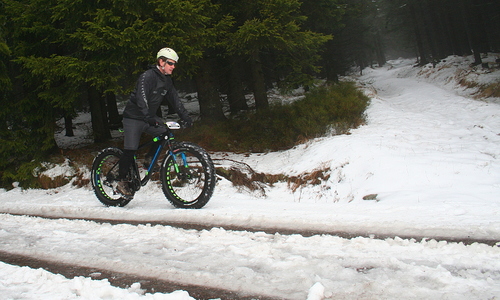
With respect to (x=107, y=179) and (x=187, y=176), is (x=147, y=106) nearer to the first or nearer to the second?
(x=187, y=176)

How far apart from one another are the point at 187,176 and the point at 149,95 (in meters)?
1.40

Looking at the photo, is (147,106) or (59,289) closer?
(59,289)

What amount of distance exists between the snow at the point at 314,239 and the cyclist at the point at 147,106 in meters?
0.82

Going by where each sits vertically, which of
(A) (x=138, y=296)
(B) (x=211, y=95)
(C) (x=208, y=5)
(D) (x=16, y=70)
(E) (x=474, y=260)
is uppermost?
(C) (x=208, y=5)

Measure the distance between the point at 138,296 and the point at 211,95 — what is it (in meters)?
11.2

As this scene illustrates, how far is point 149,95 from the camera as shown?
17.1 ft

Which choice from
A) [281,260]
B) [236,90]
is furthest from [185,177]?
[236,90]

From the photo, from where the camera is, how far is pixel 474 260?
2496 millimetres

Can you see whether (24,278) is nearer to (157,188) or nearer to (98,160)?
(98,160)

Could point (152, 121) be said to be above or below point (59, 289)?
above

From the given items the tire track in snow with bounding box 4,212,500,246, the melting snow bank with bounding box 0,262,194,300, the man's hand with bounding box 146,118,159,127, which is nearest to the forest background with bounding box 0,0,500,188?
the man's hand with bounding box 146,118,159,127

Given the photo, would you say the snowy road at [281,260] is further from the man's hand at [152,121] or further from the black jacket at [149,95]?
the black jacket at [149,95]

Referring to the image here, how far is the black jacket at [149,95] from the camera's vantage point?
Result: 5.05 meters

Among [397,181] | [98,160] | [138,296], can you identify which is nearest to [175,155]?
[98,160]
